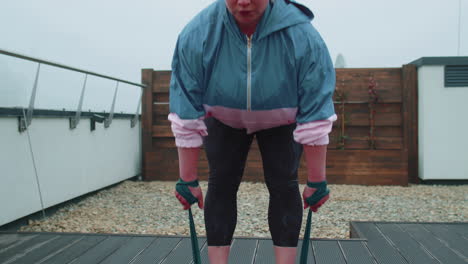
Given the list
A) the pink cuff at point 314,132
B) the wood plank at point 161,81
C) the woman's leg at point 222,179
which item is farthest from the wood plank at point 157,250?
the wood plank at point 161,81

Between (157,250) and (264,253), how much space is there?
1.76 feet

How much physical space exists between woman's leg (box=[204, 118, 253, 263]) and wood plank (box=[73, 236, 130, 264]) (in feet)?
2.64

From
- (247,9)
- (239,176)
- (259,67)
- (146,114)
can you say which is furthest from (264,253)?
(146,114)

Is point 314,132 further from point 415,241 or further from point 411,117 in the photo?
point 411,117

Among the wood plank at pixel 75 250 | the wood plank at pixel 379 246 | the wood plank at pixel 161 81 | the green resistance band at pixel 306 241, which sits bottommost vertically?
the wood plank at pixel 379 246

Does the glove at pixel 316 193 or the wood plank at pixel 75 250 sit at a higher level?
the glove at pixel 316 193

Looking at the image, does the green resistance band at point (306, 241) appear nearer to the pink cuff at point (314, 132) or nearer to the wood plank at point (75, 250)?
the pink cuff at point (314, 132)

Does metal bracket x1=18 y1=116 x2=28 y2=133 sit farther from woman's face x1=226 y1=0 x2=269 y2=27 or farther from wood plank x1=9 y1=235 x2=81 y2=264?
woman's face x1=226 y1=0 x2=269 y2=27

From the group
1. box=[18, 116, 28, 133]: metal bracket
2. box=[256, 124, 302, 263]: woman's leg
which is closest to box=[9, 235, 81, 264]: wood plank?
box=[18, 116, 28, 133]: metal bracket

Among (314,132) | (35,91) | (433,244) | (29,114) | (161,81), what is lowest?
(433,244)

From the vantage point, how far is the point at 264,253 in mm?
1899

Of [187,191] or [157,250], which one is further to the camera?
[157,250]

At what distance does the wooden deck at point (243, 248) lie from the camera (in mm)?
1830

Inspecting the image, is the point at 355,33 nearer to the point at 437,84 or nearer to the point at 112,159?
the point at 437,84
